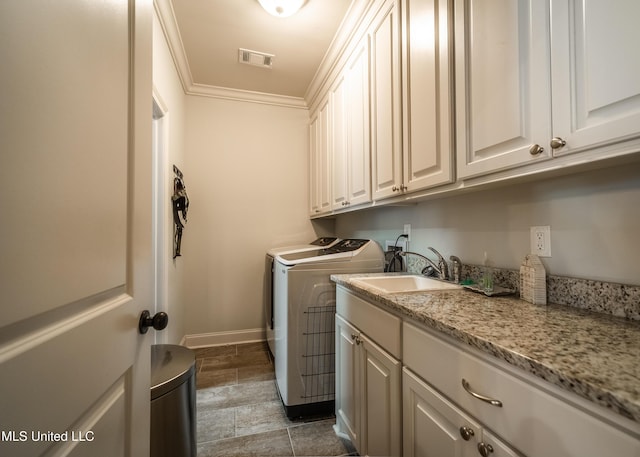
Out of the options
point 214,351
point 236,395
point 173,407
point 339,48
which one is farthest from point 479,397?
point 214,351

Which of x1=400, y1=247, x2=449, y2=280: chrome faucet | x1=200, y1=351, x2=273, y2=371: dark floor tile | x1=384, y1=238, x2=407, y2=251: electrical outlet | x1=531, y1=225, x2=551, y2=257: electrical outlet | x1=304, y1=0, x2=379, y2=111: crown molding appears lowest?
x1=200, y1=351, x2=273, y2=371: dark floor tile

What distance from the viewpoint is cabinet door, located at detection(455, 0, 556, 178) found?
32.3 inches

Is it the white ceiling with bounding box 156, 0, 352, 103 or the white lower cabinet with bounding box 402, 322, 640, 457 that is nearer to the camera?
the white lower cabinet with bounding box 402, 322, 640, 457

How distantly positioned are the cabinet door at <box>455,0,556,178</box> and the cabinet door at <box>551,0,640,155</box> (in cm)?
4

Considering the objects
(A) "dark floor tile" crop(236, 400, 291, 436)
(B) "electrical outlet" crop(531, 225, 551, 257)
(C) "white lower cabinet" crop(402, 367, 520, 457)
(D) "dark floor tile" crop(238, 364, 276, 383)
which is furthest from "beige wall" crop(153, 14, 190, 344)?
(B) "electrical outlet" crop(531, 225, 551, 257)

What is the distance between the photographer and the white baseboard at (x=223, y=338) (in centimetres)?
294

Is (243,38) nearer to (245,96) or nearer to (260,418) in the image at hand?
(245,96)

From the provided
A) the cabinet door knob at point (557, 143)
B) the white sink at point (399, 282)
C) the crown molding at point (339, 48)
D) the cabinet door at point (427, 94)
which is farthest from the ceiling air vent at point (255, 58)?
the cabinet door knob at point (557, 143)

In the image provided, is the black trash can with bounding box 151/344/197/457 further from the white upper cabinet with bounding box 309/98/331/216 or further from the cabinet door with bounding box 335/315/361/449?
the white upper cabinet with bounding box 309/98/331/216

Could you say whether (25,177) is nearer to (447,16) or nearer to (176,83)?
(447,16)

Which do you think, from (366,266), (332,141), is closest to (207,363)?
(366,266)

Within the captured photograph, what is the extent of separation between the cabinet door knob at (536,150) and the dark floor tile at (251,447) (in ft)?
5.84

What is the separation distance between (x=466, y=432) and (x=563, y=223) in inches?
31.5

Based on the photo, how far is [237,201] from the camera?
3131 millimetres
